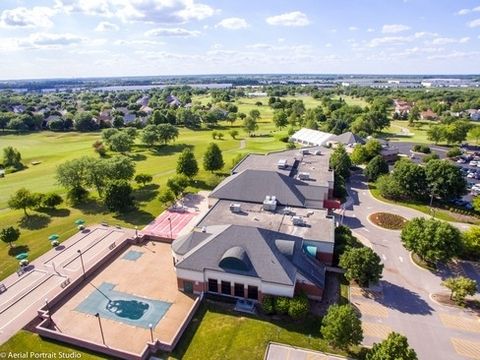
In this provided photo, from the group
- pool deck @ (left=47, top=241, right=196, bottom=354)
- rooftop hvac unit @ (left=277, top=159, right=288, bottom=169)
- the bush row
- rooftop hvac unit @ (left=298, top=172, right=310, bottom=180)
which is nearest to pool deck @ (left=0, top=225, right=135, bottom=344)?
pool deck @ (left=47, top=241, right=196, bottom=354)

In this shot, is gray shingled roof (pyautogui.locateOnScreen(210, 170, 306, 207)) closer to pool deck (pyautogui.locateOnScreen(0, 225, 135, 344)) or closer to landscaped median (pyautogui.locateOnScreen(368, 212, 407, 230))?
landscaped median (pyautogui.locateOnScreen(368, 212, 407, 230))

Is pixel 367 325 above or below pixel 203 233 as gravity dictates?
below

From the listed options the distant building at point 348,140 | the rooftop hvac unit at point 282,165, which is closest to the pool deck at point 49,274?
the rooftop hvac unit at point 282,165

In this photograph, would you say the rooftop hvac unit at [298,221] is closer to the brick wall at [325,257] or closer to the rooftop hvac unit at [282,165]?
the brick wall at [325,257]

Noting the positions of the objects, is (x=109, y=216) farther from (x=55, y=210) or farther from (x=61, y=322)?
(x=61, y=322)

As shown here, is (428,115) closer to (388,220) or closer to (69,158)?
(388,220)

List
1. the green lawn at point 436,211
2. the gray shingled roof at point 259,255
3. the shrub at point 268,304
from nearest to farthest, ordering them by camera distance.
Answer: the shrub at point 268,304 → the gray shingled roof at point 259,255 → the green lawn at point 436,211

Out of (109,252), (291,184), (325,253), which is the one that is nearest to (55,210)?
(109,252)
